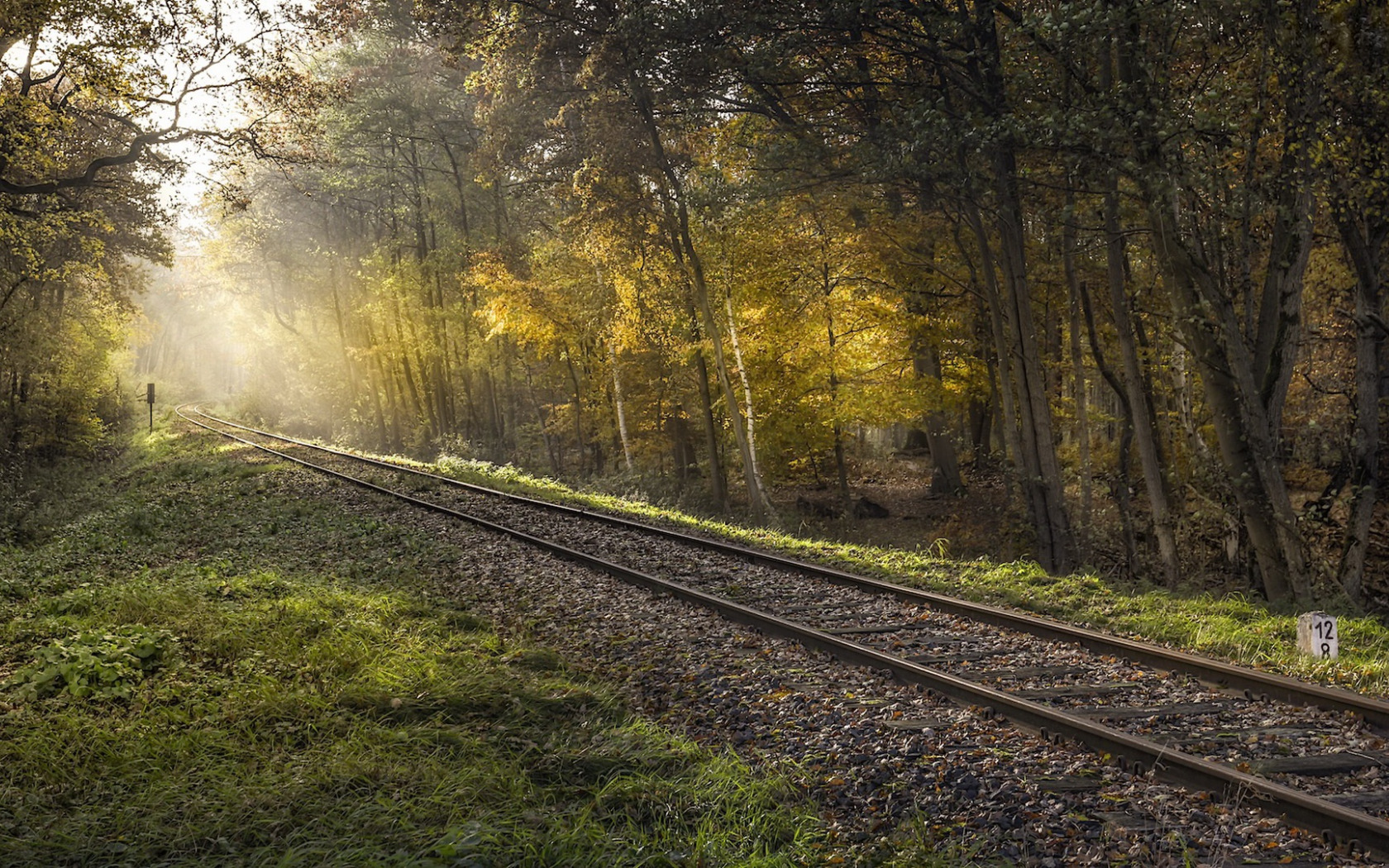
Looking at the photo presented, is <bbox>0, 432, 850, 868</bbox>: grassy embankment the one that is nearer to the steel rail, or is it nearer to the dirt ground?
the steel rail

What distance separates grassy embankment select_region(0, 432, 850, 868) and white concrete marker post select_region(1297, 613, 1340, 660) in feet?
15.8

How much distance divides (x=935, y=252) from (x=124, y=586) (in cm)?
1554

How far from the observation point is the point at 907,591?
9258 millimetres

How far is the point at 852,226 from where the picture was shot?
18453mm

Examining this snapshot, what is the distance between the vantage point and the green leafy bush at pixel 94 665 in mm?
5855

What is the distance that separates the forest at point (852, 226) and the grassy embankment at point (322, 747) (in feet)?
26.9

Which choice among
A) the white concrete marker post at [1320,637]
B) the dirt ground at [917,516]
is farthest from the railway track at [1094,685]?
the dirt ground at [917,516]

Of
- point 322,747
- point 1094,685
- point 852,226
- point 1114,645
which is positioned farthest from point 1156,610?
point 852,226

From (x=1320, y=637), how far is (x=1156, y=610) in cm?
199

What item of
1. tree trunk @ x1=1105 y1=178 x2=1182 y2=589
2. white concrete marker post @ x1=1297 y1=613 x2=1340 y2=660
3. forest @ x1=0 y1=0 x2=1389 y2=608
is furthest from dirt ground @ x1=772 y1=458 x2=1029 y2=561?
white concrete marker post @ x1=1297 y1=613 x2=1340 y2=660

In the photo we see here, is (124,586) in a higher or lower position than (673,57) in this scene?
lower

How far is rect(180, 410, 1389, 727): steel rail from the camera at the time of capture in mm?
5809

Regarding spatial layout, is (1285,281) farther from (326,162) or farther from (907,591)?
(326,162)

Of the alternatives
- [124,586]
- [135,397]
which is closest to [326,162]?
[124,586]
